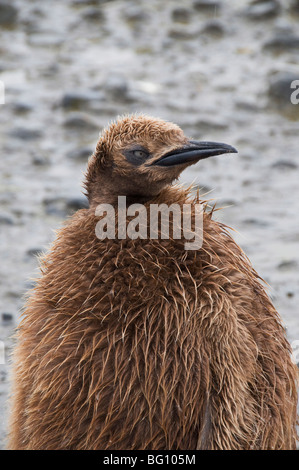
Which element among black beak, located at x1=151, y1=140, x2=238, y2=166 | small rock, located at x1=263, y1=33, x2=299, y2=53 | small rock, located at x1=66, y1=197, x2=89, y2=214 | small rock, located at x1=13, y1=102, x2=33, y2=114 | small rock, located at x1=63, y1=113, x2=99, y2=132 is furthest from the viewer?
small rock, located at x1=263, y1=33, x2=299, y2=53

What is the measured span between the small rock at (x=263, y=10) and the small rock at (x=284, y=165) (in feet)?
10.4

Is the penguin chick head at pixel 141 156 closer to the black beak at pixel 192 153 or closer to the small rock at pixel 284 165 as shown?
the black beak at pixel 192 153

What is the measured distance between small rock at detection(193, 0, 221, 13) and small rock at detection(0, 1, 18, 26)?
6.73 feet

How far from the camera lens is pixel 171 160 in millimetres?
3246

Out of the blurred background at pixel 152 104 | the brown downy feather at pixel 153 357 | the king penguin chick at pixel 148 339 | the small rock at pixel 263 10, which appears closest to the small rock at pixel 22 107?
the blurred background at pixel 152 104

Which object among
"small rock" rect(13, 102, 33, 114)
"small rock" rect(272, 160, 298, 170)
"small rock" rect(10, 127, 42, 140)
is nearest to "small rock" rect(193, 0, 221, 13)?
"small rock" rect(13, 102, 33, 114)

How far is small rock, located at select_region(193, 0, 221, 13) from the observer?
966cm

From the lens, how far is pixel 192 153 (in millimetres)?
3234

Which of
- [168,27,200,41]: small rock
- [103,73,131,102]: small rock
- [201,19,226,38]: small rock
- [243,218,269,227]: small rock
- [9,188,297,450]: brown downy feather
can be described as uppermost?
[201,19,226,38]: small rock

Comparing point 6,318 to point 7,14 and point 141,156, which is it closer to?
point 141,156

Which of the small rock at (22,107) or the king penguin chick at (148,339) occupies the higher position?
the small rock at (22,107)

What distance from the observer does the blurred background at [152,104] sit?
5777 millimetres

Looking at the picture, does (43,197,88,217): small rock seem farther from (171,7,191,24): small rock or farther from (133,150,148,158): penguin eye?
(171,7,191,24): small rock
